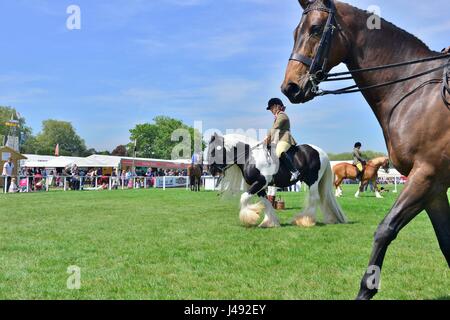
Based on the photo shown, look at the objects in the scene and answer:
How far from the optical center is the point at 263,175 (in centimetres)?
1174

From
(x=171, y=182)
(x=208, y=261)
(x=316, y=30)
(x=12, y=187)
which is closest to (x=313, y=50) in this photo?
(x=316, y=30)

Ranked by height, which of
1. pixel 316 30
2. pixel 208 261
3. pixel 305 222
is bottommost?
pixel 208 261

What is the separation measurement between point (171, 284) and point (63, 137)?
143629mm

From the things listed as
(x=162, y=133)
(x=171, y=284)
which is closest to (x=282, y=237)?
(x=171, y=284)

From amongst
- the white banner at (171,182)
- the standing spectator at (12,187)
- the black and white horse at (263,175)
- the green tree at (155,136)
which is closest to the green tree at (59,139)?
the green tree at (155,136)

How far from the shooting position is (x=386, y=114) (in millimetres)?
4684

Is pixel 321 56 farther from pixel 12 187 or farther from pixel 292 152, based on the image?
pixel 12 187

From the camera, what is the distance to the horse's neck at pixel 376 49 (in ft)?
15.8

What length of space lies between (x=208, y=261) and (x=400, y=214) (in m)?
3.60

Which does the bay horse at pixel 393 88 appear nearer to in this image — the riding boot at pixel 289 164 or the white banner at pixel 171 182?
the riding boot at pixel 289 164

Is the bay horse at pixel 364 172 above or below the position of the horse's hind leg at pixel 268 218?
above

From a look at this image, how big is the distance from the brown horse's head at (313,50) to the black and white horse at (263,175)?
6856 millimetres

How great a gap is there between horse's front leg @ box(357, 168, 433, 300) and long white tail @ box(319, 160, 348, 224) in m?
8.15
